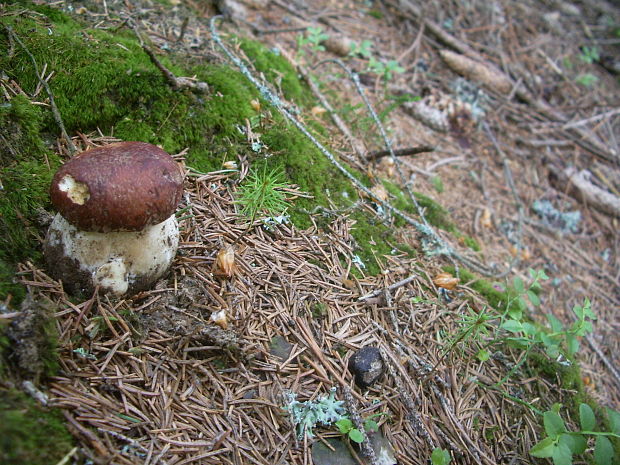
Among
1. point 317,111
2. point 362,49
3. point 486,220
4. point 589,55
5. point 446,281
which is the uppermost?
point 589,55

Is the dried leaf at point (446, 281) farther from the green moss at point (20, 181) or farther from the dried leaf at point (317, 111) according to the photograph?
the green moss at point (20, 181)

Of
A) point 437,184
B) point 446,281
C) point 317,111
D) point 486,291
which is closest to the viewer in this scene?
point 446,281

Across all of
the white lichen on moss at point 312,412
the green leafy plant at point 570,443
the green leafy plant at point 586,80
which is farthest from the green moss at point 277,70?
the green leafy plant at point 586,80

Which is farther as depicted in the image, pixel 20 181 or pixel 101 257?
pixel 20 181

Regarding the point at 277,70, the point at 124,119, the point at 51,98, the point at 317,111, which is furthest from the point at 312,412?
the point at 277,70

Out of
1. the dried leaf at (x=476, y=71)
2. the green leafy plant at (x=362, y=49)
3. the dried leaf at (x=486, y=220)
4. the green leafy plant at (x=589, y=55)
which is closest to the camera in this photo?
the dried leaf at (x=486, y=220)

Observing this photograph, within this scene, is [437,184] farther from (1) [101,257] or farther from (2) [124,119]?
(1) [101,257]

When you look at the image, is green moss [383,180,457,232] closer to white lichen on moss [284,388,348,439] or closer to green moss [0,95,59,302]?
white lichen on moss [284,388,348,439]

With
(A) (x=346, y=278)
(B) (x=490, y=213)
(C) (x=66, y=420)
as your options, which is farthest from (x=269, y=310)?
(B) (x=490, y=213)
